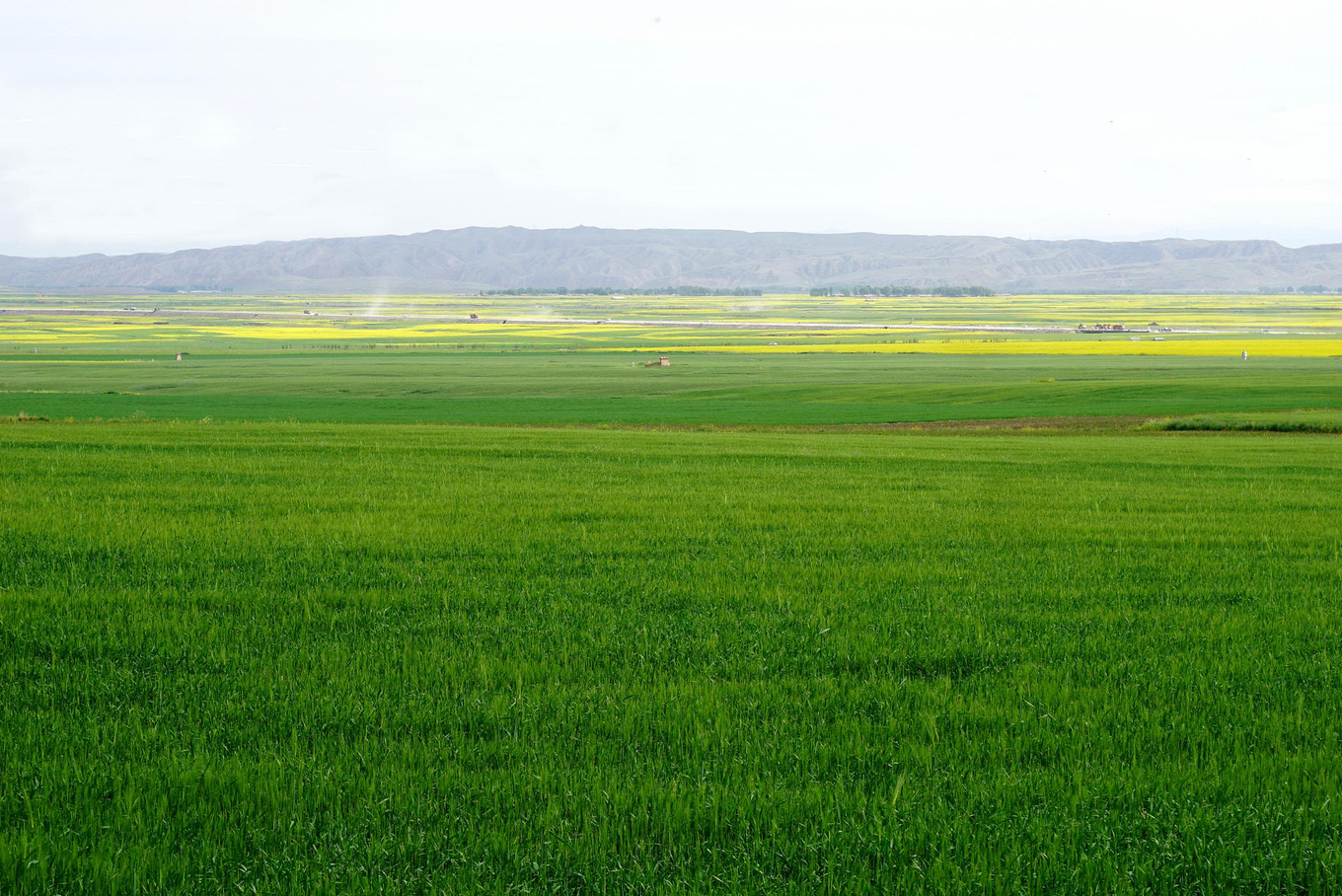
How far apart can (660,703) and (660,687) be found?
32 centimetres

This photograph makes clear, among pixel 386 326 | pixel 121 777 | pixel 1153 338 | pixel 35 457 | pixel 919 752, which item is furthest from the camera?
pixel 386 326

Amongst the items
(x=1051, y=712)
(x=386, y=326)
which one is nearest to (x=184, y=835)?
(x=1051, y=712)

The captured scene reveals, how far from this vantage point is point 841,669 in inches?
302

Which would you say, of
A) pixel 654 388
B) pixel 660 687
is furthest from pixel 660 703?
pixel 654 388

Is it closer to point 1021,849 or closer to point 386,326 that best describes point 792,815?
point 1021,849

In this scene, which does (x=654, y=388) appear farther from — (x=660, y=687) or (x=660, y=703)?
(x=660, y=703)

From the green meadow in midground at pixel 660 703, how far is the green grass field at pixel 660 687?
0.03m

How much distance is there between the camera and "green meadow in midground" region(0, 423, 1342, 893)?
4.99 metres

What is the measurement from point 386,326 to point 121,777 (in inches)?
6707

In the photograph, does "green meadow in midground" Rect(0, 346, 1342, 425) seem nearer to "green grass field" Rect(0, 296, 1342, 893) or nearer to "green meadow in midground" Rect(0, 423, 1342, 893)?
"green grass field" Rect(0, 296, 1342, 893)

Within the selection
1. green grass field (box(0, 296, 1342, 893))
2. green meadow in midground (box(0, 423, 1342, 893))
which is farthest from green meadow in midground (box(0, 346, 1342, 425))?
green meadow in midground (box(0, 423, 1342, 893))

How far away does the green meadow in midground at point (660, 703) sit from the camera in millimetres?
4988

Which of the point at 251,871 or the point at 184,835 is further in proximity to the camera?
the point at 184,835

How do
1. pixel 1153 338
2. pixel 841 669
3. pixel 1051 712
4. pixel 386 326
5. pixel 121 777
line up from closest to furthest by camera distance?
pixel 121 777, pixel 1051 712, pixel 841 669, pixel 1153 338, pixel 386 326
